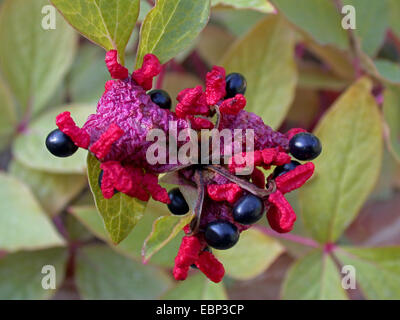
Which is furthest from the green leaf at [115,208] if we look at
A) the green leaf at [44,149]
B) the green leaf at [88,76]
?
the green leaf at [88,76]

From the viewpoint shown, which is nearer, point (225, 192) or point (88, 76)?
point (225, 192)

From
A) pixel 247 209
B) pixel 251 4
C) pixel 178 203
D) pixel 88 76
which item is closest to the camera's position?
pixel 247 209

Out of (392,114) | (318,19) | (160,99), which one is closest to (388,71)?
(392,114)

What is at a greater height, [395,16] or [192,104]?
[395,16]

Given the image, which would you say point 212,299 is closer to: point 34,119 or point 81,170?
point 81,170

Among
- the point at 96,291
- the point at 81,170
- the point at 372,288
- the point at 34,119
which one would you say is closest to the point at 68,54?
the point at 34,119

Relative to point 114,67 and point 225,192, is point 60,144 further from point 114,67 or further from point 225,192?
point 225,192

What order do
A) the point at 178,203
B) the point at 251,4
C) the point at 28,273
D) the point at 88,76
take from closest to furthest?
the point at 178,203, the point at 251,4, the point at 28,273, the point at 88,76
